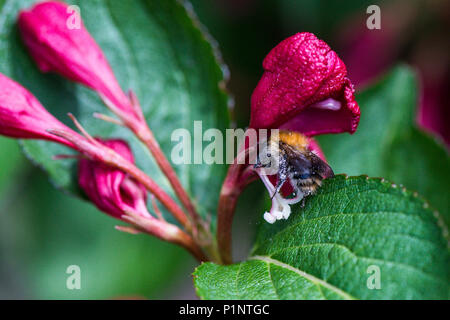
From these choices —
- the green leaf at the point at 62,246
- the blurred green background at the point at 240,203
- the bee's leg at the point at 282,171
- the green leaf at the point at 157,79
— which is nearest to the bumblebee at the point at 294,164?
the bee's leg at the point at 282,171

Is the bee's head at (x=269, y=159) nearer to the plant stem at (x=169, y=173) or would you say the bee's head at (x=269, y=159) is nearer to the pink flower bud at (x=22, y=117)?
the plant stem at (x=169, y=173)

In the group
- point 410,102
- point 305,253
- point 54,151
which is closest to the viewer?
point 305,253

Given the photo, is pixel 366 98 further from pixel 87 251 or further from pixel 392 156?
pixel 87 251

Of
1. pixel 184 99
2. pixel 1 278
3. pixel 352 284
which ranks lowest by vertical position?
pixel 1 278

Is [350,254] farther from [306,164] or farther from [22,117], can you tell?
[22,117]

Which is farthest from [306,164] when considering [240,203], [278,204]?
[240,203]

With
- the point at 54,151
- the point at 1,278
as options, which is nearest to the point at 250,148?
the point at 54,151
